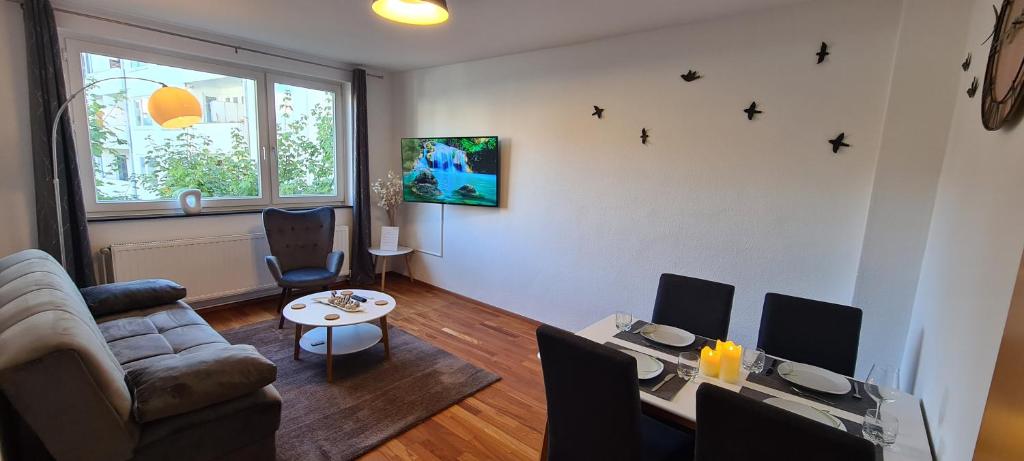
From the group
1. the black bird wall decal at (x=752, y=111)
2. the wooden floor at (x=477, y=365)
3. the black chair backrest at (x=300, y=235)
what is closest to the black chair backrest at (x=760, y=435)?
the wooden floor at (x=477, y=365)

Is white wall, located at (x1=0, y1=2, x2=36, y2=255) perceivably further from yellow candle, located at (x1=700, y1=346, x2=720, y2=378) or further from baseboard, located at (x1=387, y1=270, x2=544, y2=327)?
yellow candle, located at (x1=700, y1=346, x2=720, y2=378)

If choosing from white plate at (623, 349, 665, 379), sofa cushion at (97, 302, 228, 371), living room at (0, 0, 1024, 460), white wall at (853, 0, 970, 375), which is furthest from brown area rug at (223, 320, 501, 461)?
white wall at (853, 0, 970, 375)

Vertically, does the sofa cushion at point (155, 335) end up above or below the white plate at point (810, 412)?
below

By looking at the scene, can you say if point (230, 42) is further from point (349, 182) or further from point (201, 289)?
point (201, 289)

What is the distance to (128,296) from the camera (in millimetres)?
2666

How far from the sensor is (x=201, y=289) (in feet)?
12.3

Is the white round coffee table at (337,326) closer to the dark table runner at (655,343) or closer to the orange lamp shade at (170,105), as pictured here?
the orange lamp shade at (170,105)

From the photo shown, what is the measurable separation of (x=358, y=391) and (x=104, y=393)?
141cm

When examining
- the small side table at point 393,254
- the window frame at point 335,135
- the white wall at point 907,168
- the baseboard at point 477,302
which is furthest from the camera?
the small side table at point 393,254

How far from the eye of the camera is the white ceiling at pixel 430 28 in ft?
8.75

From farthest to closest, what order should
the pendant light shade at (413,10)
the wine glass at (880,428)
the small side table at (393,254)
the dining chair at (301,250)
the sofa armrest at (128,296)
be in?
the small side table at (393,254) < the dining chair at (301,250) < the sofa armrest at (128,296) < the pendant light shade at (413,10) < the wine glass at (880,428)

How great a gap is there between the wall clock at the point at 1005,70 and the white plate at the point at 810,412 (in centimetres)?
98

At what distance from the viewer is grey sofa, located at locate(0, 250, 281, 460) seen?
4.28 ft

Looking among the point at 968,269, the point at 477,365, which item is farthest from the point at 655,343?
the point at 477,365
